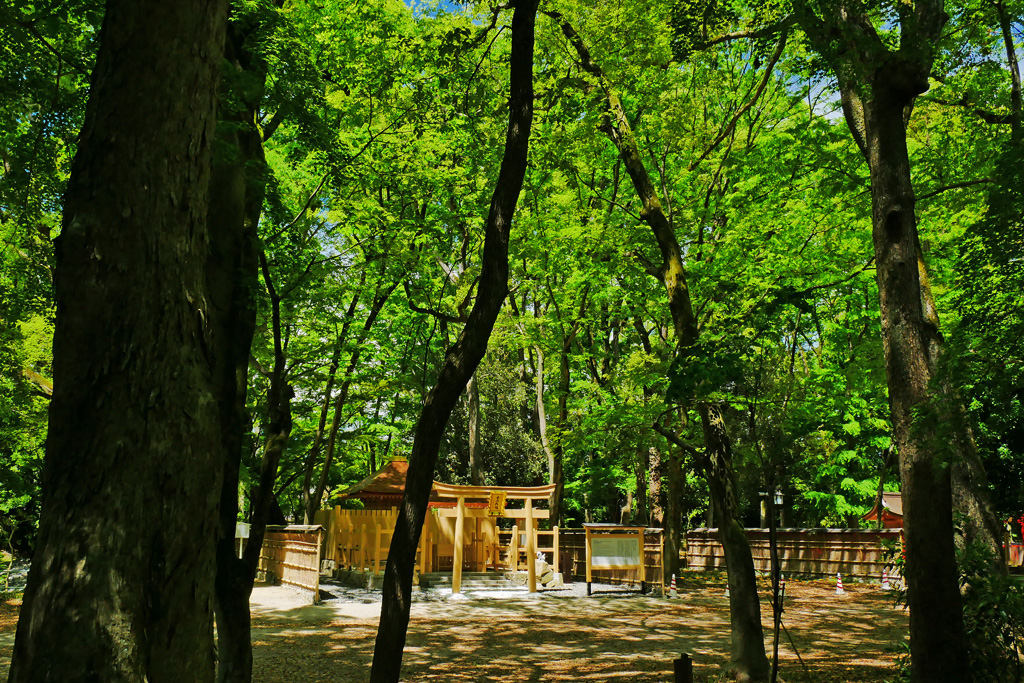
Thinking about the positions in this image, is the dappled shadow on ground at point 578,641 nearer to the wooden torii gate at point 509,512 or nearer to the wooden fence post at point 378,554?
the wooden torii gate at point 509,512

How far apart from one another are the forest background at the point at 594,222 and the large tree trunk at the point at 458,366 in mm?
880

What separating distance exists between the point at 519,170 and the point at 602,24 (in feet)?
18.2

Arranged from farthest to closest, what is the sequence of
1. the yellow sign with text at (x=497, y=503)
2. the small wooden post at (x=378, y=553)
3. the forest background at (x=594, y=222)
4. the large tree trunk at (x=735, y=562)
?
1. the yellow sign with text at (x=497, y=503)
2. the small wooden post at (x=378, y=553)
3. the large tree trunk at (x=735, y=562)
4. the forest background at (x=594, y=222)

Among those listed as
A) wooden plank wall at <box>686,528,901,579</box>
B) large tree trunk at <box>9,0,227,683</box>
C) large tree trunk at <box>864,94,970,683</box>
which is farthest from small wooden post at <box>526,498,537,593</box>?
large tree trunk at <box>9,0,227,683</box>

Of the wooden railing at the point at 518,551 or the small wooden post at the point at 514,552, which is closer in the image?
the wooden railing at the point at 518,551

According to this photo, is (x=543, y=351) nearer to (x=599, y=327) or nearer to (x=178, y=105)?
(x=599, y=327)

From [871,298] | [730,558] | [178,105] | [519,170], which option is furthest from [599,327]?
[178,105]

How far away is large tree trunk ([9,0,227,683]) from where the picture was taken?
7.41 feet

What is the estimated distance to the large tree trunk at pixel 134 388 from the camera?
2.26 m

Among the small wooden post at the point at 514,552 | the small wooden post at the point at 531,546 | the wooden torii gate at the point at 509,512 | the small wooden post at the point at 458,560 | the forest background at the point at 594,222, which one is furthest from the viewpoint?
the small wooden post at the point at 514,552

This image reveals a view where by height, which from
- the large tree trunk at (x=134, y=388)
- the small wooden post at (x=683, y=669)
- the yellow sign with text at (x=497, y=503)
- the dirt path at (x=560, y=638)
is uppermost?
the large tree trunk at (x=134, y=388)

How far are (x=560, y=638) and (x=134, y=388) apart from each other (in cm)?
902

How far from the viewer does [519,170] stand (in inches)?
197

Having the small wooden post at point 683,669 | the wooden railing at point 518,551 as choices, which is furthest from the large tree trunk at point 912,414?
the wooden railing at point 518,551
